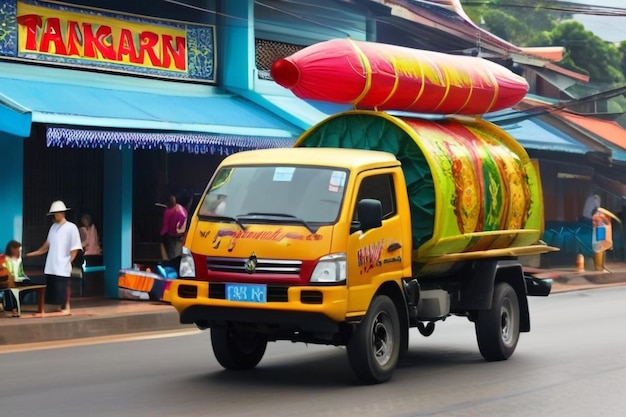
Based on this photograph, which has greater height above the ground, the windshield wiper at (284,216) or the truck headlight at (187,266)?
the windshield wiper at (284,216)

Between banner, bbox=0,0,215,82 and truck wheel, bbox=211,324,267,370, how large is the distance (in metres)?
8.17

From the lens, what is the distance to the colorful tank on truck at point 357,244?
996cm

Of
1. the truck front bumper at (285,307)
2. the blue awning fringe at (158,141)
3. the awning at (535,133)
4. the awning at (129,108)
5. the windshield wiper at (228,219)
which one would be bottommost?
the truck front bumper at (285,307)

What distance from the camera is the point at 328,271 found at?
9.88m

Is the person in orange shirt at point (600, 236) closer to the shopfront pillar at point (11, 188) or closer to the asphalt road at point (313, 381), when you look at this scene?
the asphalt road at point (313, 381)

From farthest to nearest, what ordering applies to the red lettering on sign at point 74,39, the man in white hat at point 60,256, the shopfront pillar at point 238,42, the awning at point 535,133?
the awning at point 535,133
the shopfront pillar at point 238,42
the red lettering on sign at point 74,39
the man in white hat at point 60,256

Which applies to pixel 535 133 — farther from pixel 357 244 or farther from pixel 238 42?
pixel 357 244

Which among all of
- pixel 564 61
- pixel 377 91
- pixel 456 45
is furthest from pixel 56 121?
pixel 564 61

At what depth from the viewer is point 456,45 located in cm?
2969

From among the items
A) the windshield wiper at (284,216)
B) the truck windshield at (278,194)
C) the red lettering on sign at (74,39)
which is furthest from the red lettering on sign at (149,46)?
the windshield wiper at (284,216)

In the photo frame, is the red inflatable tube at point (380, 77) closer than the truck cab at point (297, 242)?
No

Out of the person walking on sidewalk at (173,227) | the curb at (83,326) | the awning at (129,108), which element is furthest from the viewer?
the person walking on sidewalk at (173,227)

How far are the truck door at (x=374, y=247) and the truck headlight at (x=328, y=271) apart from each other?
0.11m

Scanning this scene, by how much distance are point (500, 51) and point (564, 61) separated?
22347 millimetres
